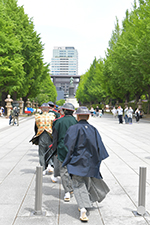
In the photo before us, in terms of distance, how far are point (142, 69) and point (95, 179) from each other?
82.6 feet

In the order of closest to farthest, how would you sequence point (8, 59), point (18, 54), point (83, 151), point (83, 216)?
point (83, 216) < point (83, 151) < point (8, 59) < point (18, 54)

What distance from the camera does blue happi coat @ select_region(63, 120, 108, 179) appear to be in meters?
3.98

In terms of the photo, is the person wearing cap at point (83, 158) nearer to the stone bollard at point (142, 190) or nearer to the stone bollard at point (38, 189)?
the stone bollard at point (38, 189)

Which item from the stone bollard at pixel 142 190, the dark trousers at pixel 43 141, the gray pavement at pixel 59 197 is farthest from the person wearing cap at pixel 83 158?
the dark trousers at pixel 43 141

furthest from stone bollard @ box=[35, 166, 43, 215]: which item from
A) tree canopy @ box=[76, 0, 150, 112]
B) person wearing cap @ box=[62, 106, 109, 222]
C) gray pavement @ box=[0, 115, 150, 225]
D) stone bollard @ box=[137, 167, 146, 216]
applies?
tree canopy @ box=[76, 0, 150, 112]

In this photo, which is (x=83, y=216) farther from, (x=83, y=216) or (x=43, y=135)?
(x=43, y=135)

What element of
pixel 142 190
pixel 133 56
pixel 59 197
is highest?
pixel 133 56

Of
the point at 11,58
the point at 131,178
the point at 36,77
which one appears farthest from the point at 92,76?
the point at 131,178

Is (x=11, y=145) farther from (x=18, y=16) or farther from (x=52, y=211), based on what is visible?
(x=18, y=16)

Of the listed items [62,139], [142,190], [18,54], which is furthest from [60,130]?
[18,54]

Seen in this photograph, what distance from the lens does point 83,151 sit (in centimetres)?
401

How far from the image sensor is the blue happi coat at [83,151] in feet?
13.1

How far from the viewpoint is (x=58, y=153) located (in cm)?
488

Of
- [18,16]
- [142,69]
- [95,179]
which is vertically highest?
[18,16]
